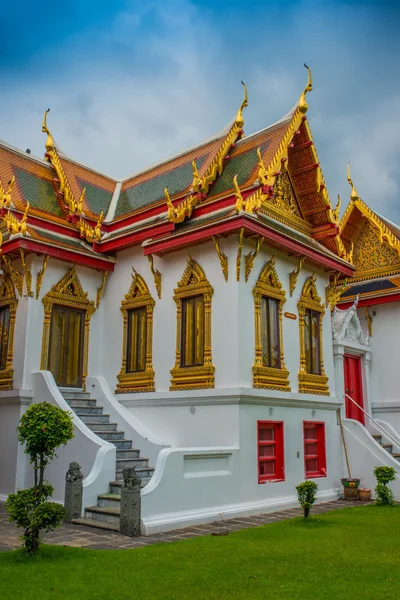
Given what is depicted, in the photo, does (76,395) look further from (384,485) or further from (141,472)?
(384,485)

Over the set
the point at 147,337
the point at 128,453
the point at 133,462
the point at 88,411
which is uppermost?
the point at 147,337

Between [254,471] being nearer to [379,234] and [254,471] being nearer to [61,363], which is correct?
[61,363]

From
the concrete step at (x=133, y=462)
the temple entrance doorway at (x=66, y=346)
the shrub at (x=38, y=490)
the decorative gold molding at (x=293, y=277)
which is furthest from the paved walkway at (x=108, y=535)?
the decorative gold molding at (x=293, y=277)

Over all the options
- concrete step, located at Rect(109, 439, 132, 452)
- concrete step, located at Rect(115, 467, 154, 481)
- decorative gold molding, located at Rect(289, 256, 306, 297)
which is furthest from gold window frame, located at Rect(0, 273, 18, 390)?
decorative gold molding, located at Rect(289, 256, 306, 297)

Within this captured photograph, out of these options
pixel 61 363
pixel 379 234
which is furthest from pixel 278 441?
pixel 379 234

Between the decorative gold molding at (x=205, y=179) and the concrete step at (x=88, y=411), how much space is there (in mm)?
3827

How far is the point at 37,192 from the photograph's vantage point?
12.9 m

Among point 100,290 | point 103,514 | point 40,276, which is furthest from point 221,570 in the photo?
point 100,290

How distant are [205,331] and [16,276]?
3.86 m

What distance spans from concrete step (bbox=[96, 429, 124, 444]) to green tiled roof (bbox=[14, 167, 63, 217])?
5085 millimetres

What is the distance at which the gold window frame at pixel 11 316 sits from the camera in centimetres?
1088

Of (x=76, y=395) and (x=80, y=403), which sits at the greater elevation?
(x=76, y=395)

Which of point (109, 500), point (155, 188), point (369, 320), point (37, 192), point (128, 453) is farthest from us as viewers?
point (369, 320)

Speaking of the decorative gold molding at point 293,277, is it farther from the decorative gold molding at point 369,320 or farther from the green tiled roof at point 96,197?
the green tiled roof at point 96,197
